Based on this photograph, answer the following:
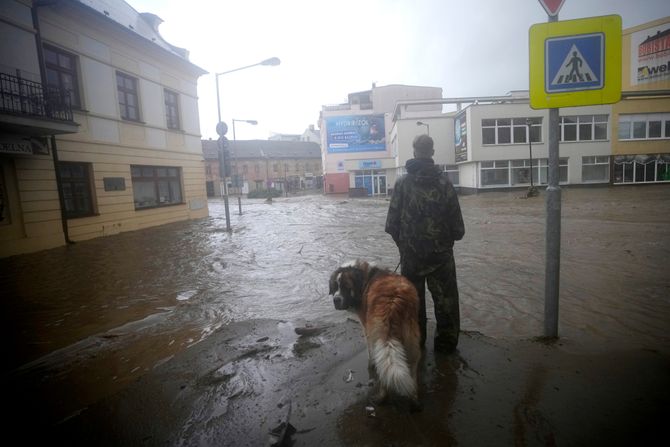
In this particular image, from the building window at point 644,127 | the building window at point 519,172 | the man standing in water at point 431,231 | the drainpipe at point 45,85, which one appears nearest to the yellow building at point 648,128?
the building window at point 644,127

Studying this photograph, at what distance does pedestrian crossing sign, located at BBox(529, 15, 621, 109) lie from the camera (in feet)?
9.95

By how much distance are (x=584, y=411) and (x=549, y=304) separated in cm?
127

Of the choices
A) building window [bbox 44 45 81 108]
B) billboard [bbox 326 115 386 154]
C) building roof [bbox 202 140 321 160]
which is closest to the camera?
building window [bbox 44 45 81 108]

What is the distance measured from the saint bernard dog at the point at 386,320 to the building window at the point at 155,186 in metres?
14.0

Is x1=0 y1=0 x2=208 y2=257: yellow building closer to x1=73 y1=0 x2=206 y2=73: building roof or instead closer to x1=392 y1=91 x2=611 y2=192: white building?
x1=73 y1=0 x2=206 y2=73: building roof

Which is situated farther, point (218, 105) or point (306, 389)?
point (218, 105)

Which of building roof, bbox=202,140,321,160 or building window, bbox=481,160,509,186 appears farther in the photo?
building roof, bbox=202,140,321,160

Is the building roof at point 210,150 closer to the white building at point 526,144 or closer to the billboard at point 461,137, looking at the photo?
the billboard at point 461,137

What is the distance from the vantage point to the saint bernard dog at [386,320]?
89.1 inches

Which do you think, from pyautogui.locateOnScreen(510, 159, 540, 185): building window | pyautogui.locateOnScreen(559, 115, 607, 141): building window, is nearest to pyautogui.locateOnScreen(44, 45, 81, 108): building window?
pyautogui.locateOnScreen(510, 159, 540, 185): building window

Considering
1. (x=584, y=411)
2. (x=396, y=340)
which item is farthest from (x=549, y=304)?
(x=396, y=340)

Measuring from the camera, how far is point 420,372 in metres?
3.01

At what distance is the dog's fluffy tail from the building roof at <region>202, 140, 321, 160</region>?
201ft

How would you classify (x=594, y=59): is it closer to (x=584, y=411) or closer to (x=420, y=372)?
(x=584, y=411)
